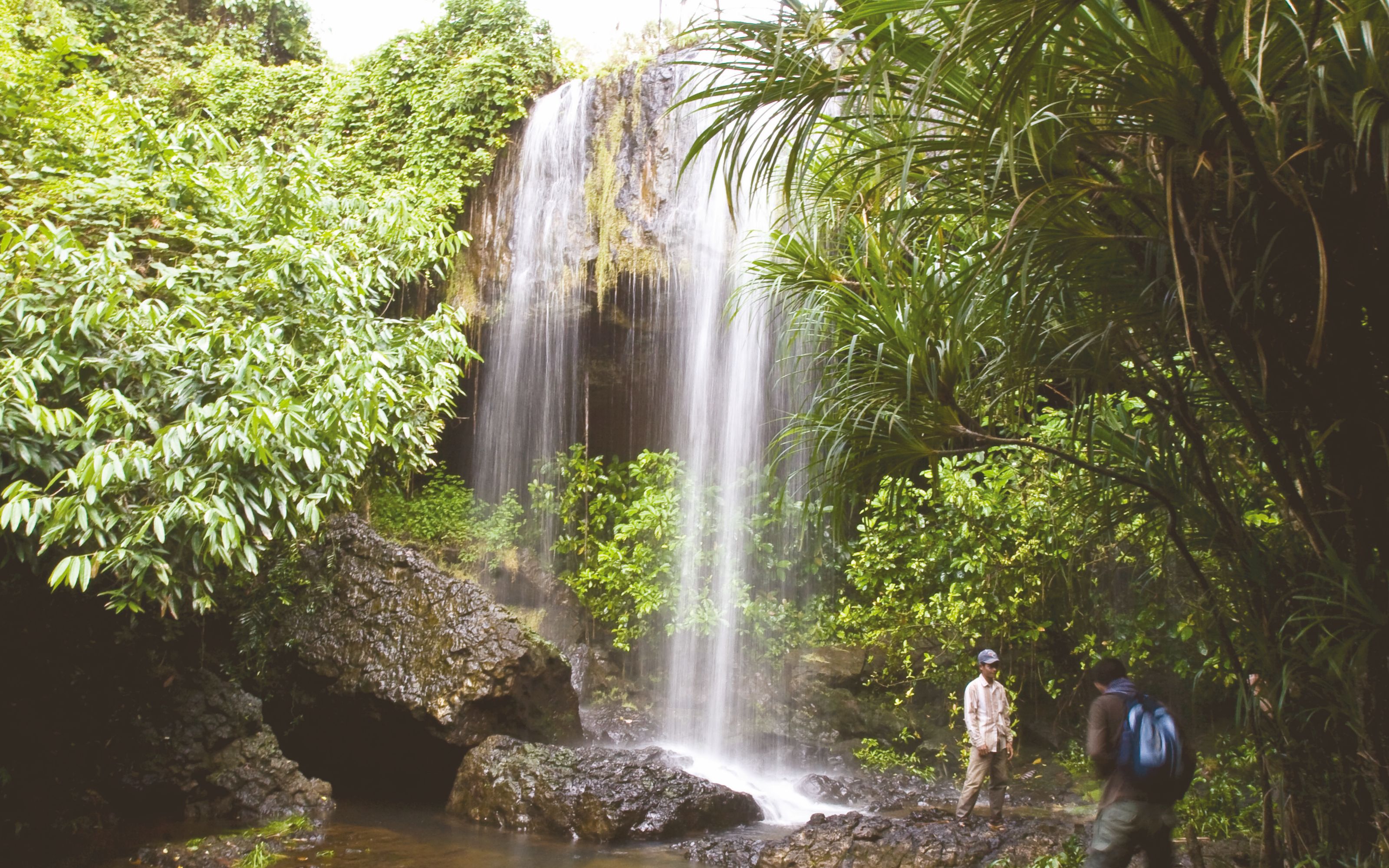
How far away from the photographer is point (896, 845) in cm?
519

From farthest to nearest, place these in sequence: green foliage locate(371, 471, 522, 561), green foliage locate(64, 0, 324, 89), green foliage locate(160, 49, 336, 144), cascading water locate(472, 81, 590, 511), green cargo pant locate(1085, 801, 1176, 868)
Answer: green foliage locate(64, 0, 324, 89), green foliage locate(160, 49, 336, 144), green foliage locate(371, 471, 522, 561), cascading water locate(472, 81, 590, 511), green cargo pant locate(1085, 801, 1176, 868)

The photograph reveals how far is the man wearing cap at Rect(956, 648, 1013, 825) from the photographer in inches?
241

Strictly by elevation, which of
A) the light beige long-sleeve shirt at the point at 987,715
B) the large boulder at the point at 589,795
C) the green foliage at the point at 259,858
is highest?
the light beige long-sleeve shirt at the point at 987,715

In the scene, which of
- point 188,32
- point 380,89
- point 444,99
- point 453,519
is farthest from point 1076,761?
point 188,32

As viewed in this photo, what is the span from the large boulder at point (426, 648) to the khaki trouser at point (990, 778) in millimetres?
3571

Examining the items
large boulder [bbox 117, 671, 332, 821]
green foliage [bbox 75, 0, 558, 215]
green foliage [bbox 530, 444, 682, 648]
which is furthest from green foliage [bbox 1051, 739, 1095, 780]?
green foliage [bbox 75, 0, 558, 215]

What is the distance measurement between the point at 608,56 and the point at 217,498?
1099 cm

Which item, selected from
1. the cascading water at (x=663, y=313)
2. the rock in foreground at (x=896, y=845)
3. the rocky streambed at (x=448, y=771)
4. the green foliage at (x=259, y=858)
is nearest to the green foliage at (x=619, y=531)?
the cascading water at (x=663, y=313)

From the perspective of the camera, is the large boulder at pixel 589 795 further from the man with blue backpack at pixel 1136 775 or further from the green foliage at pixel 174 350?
the man with blue backpack at pixel 1136 775

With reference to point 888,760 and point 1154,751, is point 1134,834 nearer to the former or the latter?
point 1154,751

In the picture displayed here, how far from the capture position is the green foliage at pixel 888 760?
877cm

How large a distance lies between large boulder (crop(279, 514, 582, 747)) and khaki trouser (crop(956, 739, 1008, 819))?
11.7 feet

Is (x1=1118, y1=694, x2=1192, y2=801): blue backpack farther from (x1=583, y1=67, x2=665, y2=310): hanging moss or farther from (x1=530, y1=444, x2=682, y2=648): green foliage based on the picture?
(x1=583, y1=67, x2=665, y2=310): hanging moss

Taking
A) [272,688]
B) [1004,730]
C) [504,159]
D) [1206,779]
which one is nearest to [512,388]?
[504,159]
